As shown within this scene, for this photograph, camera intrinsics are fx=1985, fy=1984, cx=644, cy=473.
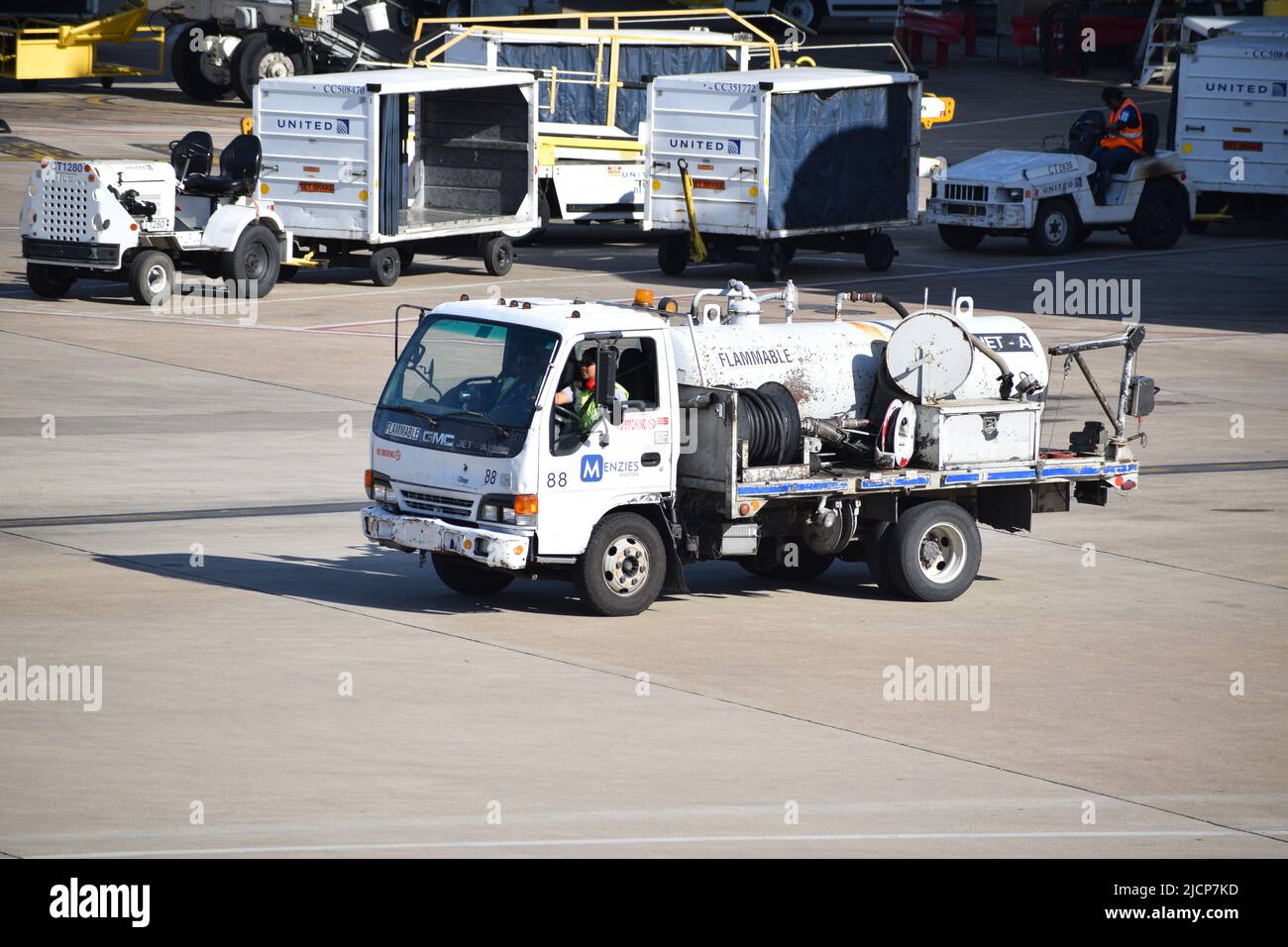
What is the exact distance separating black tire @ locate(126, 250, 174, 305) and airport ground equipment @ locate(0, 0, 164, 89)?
2262 cm

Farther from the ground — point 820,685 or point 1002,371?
point 1002,371

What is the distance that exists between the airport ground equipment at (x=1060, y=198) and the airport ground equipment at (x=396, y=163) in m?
8.02

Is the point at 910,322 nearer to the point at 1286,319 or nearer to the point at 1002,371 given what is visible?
the point at 1002,371

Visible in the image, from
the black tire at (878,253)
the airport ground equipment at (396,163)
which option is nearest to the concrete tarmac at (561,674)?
the airport ground equipment at (396,163)

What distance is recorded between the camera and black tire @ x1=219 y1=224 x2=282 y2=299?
2891 cm

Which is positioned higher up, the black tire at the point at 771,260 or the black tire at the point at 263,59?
the black tire at the point at 263,59

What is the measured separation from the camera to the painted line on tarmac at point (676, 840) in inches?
357

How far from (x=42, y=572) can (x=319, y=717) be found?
4439 millimetres

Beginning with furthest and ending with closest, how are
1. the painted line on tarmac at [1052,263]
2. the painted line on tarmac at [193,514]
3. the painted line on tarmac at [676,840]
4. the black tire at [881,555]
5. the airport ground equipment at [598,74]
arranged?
the airport ground equipment at [598,74] < the painted line on tarmac at [1052,263] < the painted line on tarmac at [193,514] < the black tire at [881,555] < the painted line on tarmac at [676,840]

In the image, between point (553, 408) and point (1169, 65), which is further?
point (1169, 65)

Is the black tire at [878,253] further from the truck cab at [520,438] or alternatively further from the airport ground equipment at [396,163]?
the truck cab at [520,438]

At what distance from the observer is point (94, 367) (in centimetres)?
2398

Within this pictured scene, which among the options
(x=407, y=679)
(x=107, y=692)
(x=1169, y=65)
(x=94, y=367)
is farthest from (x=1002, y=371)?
(x=1169, y=65)

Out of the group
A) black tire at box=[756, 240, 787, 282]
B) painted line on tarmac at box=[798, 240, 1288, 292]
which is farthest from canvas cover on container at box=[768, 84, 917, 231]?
painted line on tarmac at box=[798, 240, 1288, 292]
